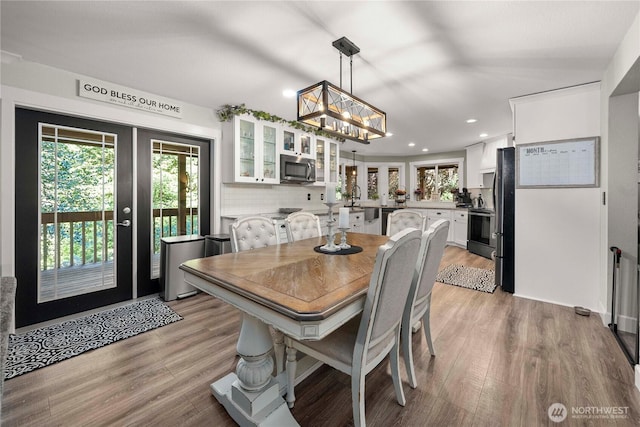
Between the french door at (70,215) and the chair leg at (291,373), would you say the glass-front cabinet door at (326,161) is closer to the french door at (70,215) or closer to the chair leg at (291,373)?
the french door at (70,215)

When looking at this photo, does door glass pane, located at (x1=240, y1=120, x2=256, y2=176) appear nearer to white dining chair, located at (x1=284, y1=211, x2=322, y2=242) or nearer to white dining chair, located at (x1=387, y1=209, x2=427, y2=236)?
white dining chair, located at (x1=284, y1=211, x2=322, y2=242)

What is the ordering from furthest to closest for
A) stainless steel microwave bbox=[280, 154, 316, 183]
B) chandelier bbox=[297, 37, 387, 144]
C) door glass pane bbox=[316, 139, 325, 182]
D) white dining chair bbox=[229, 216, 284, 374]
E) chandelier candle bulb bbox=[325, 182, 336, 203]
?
door glass pane bbox=[316, 139, 325, 182] → stainless steel microwave bbox=[280, 154, 316, 183] → white dining chair bbox=[229, 216, 284, 374] → chandelier candle bulb bbox=[325, 182, 336, 203] → chandelier bbox=[297, 37, 387, 144]

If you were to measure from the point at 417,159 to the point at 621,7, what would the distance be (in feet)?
18.3

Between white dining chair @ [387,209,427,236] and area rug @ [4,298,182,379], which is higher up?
white dining chair @ [387,209,427,236]

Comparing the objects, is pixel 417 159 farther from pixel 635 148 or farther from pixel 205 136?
pixel 205 136

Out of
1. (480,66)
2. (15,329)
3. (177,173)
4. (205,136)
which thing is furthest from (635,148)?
(15,329)

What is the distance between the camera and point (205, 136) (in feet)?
11.7

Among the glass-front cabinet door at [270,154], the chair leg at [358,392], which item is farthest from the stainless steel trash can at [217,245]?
the chair leg at [358,392]

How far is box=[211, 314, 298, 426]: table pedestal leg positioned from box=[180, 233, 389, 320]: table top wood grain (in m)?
0.26

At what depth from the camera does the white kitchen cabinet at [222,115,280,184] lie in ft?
11.8

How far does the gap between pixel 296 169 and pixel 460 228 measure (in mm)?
4062

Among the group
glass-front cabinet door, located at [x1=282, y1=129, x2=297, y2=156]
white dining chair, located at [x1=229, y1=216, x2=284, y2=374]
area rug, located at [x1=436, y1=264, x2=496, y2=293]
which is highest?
glass-front cabinet door, located at [x1=282, y1=129, x2=297, y2=156]

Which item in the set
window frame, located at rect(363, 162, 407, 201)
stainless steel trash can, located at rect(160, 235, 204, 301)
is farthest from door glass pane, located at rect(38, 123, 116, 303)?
window frame, located at rect(363, 162, 407, 201)

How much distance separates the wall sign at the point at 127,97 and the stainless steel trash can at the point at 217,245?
154 centimetres
